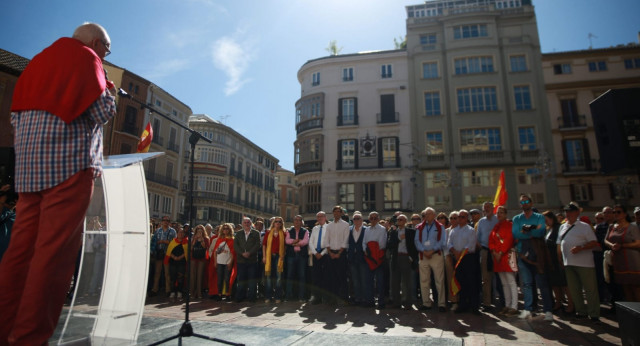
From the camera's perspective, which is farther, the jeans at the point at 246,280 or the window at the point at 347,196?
the window at the point at 347,196

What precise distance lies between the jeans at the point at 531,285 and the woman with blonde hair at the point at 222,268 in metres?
6.13

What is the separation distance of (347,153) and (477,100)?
10820 mm

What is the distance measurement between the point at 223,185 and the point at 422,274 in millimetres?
39354

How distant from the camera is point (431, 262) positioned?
7.01 m

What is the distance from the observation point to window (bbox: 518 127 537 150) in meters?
26.3

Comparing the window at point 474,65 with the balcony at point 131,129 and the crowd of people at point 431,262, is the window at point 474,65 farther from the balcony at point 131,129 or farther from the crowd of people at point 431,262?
the balcony at point 131,129

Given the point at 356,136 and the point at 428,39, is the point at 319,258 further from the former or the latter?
the point at 428,39

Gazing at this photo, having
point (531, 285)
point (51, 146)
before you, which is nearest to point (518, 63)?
point (531, 285)

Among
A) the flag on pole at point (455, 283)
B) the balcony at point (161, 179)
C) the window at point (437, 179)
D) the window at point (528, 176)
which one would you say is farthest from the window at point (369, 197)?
the flag on pole at point (455, 283)

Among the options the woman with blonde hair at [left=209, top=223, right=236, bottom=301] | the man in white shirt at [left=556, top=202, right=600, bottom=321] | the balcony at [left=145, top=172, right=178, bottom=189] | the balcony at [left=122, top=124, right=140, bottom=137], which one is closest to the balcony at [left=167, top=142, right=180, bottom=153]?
the balcony at [left=145, top=172, right=178, bottom=189]

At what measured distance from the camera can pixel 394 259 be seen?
7.64 m

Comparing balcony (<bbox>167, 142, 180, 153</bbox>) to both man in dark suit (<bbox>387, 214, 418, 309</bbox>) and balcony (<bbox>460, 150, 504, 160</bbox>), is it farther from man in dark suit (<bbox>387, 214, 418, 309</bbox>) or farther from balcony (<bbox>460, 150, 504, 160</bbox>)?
man in dark suit (<bbox>387, 214, 418, 309</bbox>)

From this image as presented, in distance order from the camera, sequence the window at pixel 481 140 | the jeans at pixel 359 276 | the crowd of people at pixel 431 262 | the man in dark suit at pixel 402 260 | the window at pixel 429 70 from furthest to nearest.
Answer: the window at pixel 429 70
the window at pixel 481 140
the jeans at pixel 359 276
the man in dark suit at pixel 402 260
the crowd of people at pixel 431 262

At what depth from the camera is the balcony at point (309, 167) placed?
28.7m
